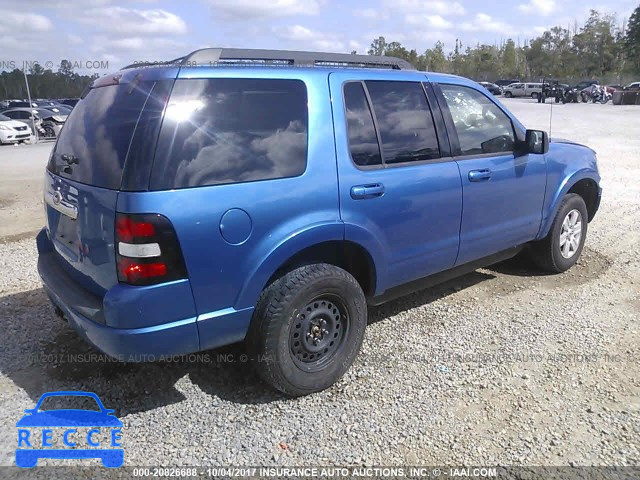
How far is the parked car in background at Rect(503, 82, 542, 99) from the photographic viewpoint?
51.4 m

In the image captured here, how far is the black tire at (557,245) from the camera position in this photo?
4.97 metres

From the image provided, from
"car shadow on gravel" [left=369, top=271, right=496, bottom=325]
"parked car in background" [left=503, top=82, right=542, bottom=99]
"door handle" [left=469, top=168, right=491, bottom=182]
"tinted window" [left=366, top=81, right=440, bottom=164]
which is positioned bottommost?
"car shadow on gravel" [left=369, top=271, right=496, bottom=325]

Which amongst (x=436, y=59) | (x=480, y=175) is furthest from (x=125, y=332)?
(x=436, y=59)

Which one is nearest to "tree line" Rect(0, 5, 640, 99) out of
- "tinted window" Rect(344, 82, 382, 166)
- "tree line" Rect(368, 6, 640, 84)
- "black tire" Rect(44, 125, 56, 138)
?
"tree line" Rect(368, 6, 640, 84)

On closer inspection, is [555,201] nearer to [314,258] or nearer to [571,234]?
[571,234]

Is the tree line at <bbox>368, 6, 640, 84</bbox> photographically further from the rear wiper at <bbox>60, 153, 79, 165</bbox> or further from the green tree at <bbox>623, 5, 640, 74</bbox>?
the rear wiper at <bbox>60, 153, 79, 165</bbox>

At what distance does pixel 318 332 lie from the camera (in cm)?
324

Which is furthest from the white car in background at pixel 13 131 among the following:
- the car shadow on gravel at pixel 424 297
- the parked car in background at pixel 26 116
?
the car shadow on gravel at pixel 424 297

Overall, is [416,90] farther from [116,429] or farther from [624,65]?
[624,65]

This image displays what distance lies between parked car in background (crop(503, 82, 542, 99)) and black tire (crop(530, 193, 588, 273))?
51.0 metres

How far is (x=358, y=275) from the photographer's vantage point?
3602mm

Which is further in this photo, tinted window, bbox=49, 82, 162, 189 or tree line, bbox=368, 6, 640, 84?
tree line, bbox=368, 6, 640, 84

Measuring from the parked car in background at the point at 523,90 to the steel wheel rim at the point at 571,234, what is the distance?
50965 millimetres

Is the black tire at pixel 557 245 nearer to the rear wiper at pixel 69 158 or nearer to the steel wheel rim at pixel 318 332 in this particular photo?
the steel wheel rim at pixel 318 332
